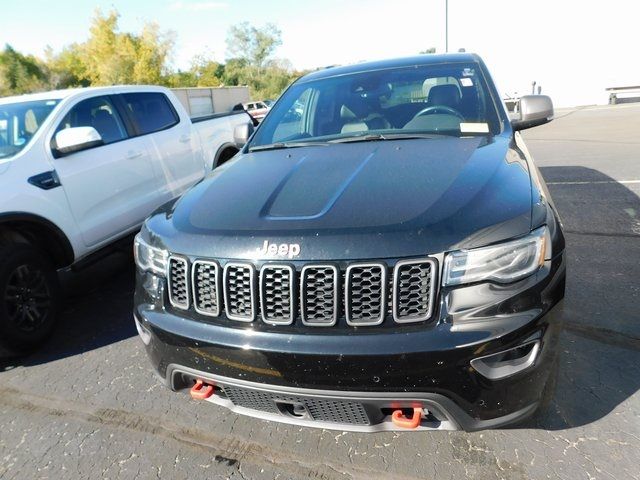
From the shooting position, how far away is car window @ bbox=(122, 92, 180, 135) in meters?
4.96

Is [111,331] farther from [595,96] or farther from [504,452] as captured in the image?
[595,96]

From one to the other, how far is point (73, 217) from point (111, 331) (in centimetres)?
99

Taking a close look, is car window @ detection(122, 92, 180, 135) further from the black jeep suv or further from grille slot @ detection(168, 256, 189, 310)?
grille slot @ detection(168, 256, 189, 310)

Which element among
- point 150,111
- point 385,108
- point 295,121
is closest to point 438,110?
point 385,108

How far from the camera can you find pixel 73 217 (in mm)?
3900

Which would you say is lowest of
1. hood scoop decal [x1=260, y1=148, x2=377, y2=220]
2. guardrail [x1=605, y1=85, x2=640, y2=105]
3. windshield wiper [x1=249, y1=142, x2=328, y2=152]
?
guardrail [x1=605, y1=85, x2=640, y2=105]

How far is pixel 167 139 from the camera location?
5188 mm

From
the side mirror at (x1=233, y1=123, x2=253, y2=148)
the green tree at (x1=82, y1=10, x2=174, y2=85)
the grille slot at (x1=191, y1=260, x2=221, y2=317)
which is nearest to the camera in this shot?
the grille slot at (x1=191, y1=260, x2=221, y2=317)

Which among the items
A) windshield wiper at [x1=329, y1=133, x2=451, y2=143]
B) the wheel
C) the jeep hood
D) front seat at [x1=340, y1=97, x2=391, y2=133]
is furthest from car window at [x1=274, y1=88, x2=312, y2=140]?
the wheel

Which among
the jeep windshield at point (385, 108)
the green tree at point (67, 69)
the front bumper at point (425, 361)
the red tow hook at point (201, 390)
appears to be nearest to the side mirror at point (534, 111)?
the jeep windshield at point (385, 108)

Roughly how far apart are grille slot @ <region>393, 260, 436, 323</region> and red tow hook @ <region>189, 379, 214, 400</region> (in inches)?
36.4

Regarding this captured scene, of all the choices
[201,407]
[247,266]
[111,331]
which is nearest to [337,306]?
[247,266]

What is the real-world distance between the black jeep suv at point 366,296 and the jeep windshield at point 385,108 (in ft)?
2.27

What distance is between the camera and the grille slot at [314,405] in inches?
73.1
